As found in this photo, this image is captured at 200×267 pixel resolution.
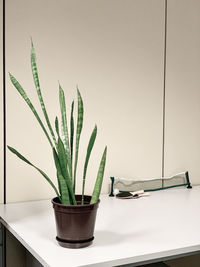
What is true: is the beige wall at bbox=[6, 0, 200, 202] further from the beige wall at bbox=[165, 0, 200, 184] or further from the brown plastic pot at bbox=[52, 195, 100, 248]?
the brown plastic pot at bbox=[52, 195, 100, 248]

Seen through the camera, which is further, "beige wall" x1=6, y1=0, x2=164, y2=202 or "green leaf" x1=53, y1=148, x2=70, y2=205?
"beige wall" x1=6, y1=0, x2=164, y2=202

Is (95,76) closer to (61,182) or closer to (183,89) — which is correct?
(183,89)

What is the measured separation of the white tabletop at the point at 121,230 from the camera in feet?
3.93

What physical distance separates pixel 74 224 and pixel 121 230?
29 centimetres

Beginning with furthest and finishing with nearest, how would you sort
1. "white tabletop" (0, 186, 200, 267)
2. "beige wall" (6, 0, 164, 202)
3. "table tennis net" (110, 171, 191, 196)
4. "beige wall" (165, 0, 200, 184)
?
"beige wall" (165, 0, 200, 184) < "table tennis net" (110, 171, 191, 196) < "beige wall" (6, 0, 164, 202) < "white tabletop" (0, 186, 200, 267)

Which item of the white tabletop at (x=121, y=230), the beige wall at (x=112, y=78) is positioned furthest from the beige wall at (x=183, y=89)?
the white tabletop at (x=121, y=230)

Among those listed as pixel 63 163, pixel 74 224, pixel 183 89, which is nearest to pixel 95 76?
pixel 183 89

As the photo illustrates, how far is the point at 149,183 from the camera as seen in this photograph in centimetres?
227

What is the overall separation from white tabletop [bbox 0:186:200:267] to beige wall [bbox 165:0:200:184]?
40 cm

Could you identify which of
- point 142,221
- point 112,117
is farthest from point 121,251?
point 112,117

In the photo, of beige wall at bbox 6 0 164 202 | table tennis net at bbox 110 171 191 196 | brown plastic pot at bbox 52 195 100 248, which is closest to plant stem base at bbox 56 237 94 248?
brown plastic pot at bbox 52 195 100 248

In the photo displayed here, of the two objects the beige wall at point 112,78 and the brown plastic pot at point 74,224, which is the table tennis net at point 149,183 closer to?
the beige wall at point 112,78

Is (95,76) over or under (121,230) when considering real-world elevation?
over

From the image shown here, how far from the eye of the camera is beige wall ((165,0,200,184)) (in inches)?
92.2
